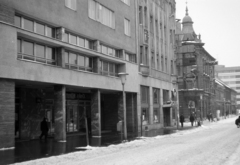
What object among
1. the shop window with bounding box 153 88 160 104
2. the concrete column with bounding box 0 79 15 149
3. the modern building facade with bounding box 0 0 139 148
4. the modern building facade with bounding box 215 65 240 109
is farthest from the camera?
the modern building facade with bounding box 215 65 240 109

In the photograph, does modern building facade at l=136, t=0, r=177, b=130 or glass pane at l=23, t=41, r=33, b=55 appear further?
modern building facade at l=136, t=0, r=177, b=130

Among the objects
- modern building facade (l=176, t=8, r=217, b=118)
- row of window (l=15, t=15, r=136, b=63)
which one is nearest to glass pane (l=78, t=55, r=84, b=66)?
row of window (l=15, t=15, r=136, b=63)

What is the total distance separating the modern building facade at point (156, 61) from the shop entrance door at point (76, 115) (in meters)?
6.17

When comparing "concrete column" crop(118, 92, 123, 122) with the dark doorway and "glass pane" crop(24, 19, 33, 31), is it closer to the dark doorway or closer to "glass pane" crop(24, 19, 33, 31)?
"glass pane" crop(24, 19, 33, 31)

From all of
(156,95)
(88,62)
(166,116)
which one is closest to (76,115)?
(88,62)

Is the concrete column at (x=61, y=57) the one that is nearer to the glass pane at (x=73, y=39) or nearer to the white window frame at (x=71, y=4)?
the glass pane at (x=73, y=39)

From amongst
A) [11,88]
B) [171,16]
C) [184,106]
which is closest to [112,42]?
[11,88]

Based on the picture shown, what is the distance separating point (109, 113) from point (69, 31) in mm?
12585

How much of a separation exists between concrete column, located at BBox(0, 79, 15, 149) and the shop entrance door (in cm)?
1114

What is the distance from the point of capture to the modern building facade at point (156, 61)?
37.9 m

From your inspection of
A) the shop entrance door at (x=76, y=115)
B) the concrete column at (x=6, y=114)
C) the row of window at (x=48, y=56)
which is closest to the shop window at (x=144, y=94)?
the shop entrance door at (x=76, y=115)

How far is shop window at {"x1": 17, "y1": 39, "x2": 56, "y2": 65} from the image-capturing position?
20.8 metres

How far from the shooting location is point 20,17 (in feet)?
69.1

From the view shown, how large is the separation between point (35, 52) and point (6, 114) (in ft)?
18.0
